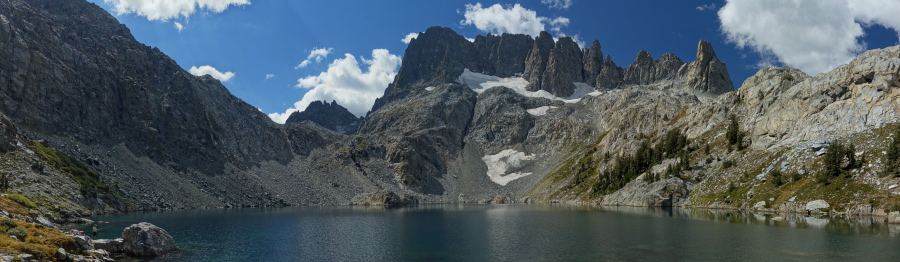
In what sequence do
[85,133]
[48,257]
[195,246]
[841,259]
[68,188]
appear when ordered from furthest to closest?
1. [85,133]
2. [68,188]
3. [195,246]
4. [841,259]
5. [48,257]

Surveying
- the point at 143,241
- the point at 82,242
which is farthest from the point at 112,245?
the point at 82,242

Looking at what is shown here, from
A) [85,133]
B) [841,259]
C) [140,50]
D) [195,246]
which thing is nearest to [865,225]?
[841,259]

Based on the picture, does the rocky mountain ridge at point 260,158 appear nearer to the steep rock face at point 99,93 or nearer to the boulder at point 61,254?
the steep rock face at point 99,93

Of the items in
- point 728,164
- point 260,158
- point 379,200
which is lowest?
point 379,200

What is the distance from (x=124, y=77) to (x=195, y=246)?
15059 centimetres

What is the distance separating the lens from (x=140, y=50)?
19762 cm

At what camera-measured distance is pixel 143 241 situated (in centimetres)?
4744

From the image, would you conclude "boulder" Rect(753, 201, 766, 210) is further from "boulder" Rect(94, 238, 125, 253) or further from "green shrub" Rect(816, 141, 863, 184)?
"boulder" Rect(94, 238, 125, 253)

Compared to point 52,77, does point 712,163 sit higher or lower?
lower

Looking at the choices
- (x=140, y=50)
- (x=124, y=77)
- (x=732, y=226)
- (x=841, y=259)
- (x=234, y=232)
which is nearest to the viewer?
(x=841, y=259)

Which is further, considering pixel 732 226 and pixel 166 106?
pixel 166 106

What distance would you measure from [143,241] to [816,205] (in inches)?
3722

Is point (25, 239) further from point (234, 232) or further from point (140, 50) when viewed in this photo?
point (140, 50)

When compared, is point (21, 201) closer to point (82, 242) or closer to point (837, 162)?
point (82, 242)
